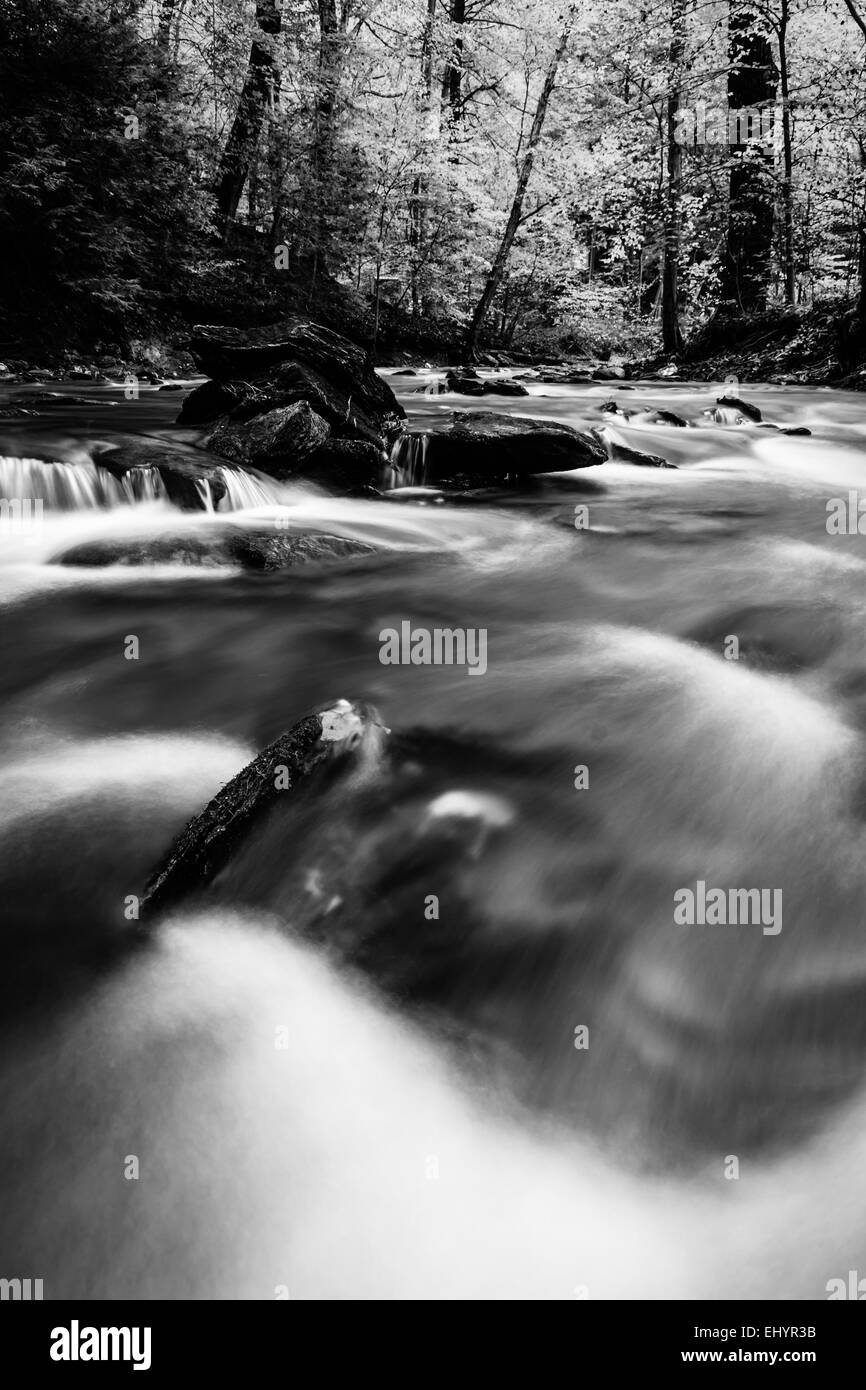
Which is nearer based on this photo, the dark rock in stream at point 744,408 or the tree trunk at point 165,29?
the dark rock in stream at point 744,408

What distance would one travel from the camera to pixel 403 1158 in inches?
73.5

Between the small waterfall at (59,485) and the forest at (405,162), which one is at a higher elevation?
the forest at (405,162)

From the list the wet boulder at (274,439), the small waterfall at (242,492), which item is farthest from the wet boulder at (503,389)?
the small waterfall at (242,492)

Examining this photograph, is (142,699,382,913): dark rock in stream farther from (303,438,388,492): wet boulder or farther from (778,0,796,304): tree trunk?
(778,0,796,304): tree trunk

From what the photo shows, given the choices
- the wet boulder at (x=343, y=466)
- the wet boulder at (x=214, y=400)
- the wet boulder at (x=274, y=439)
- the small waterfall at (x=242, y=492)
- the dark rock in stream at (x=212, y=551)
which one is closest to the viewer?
the dark rock in stream at (x=212, y=551)

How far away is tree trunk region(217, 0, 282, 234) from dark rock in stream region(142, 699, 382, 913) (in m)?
15.4

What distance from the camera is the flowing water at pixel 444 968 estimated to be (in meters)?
1.73

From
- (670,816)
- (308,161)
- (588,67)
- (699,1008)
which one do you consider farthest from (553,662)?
(588,67)

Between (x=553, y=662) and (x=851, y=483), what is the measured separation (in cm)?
486

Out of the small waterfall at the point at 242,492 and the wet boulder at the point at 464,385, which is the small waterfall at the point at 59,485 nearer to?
the small waterfall at the point at 242,492

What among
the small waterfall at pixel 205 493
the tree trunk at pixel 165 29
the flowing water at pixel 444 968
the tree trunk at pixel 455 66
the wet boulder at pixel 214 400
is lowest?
the flowing water at pixel 444 968

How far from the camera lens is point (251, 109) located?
48.9ft

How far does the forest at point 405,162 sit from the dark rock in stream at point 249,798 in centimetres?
1102

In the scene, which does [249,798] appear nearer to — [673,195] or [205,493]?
[205,493]
